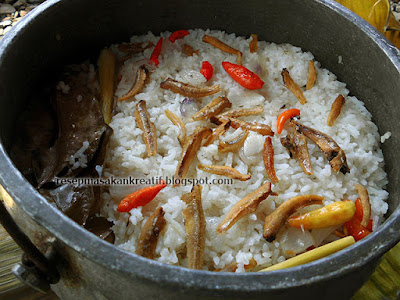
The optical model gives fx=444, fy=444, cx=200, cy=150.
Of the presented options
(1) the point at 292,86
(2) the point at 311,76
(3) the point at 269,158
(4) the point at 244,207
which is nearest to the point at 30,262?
(4) the point at 244,207

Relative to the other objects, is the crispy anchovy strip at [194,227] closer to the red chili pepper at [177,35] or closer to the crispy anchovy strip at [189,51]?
the crispy anchovy strip at [189,51]

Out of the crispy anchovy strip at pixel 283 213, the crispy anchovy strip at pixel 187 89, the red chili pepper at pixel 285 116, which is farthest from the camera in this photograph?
the crispy anchovy strip at pixel 187 89

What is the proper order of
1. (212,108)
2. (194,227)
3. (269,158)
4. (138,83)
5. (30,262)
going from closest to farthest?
(30,262) → (194,227) → (269,158) → (212,108) → (138,83)

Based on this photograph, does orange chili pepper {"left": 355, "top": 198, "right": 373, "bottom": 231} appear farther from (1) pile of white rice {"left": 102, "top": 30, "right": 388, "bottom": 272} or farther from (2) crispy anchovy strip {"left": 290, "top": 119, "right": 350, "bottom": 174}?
(2) crispy anchovy strip {"left": 290, "top": 119, "right": 350, "bottom": 174}

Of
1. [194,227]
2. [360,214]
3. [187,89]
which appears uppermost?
[360,214]

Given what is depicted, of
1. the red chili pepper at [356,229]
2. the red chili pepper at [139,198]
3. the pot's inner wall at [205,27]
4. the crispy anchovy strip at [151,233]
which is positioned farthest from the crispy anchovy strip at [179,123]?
the red chili pepper at [356,229]

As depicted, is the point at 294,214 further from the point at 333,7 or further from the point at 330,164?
the point at 333,7

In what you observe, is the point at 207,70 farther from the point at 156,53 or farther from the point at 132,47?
the point at 132,47
